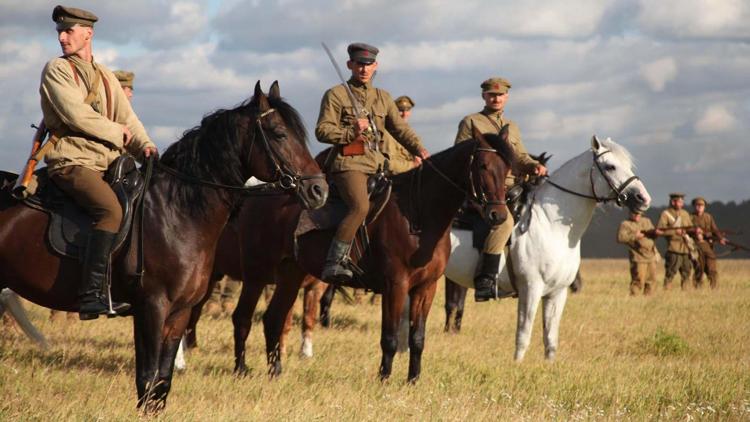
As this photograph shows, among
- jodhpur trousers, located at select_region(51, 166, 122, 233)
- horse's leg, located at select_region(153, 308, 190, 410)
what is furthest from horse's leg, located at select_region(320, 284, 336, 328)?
jodhpur trousers, located at select_region(51, 166, 122, 233)

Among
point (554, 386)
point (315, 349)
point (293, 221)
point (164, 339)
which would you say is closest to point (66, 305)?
point (164, 339)

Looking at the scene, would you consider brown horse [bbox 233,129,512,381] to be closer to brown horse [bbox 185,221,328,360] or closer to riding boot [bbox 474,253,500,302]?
brown horse [bbox 185,221,328,360]

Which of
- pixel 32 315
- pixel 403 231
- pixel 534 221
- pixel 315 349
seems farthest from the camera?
pixel 32 315

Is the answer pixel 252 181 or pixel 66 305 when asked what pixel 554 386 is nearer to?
pixel 66 305

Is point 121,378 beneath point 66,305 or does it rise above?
beneath

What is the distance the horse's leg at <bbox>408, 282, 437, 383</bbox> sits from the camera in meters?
9.90

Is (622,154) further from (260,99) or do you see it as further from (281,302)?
(260,99)

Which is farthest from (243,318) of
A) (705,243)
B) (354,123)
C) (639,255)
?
(705,243)

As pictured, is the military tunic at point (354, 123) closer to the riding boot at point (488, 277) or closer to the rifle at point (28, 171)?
the riding boot at point (488, 277)

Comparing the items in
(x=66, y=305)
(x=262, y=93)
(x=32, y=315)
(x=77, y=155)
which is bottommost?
(x=32, y=315)

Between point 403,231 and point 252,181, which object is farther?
point 252,181

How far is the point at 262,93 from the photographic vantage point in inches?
281

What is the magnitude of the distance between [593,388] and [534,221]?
10.7 feet

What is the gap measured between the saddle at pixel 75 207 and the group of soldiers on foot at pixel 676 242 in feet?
67.2
